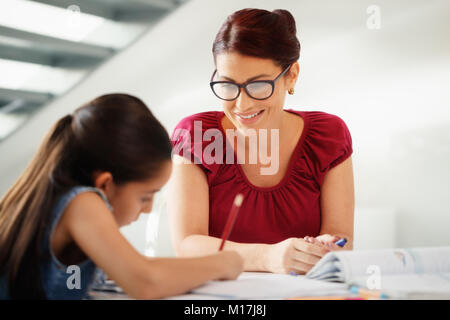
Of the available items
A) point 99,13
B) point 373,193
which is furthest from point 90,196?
point 373,193

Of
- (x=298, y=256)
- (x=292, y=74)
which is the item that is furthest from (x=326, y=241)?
(x=292, y=74)

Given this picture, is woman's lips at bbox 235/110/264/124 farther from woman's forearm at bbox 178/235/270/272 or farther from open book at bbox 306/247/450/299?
open book at bbox 306/247/450/299

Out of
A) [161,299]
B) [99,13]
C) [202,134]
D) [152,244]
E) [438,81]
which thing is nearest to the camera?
[161,299]

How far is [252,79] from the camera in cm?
138

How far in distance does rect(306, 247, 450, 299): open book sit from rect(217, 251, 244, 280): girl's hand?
16cm

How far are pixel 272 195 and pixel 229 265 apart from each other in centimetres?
63

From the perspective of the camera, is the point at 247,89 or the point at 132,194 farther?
the point at 247,89

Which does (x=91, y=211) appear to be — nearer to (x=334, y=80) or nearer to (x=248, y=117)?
(x=248, y=117)

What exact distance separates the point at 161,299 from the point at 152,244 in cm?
131

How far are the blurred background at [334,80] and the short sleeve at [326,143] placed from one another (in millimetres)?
1249

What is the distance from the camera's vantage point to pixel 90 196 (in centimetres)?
86

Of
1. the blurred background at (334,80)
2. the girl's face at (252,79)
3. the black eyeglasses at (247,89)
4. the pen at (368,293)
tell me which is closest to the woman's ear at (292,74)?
the girl's face at (252,79)

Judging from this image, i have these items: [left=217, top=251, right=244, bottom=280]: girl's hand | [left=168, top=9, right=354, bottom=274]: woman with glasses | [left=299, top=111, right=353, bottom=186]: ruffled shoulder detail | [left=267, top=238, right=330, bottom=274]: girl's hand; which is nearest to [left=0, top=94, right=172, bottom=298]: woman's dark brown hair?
[left=217, top=251, right=244, bottom=280]: girl's hand

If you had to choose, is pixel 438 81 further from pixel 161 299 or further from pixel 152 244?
pixel 161 299
